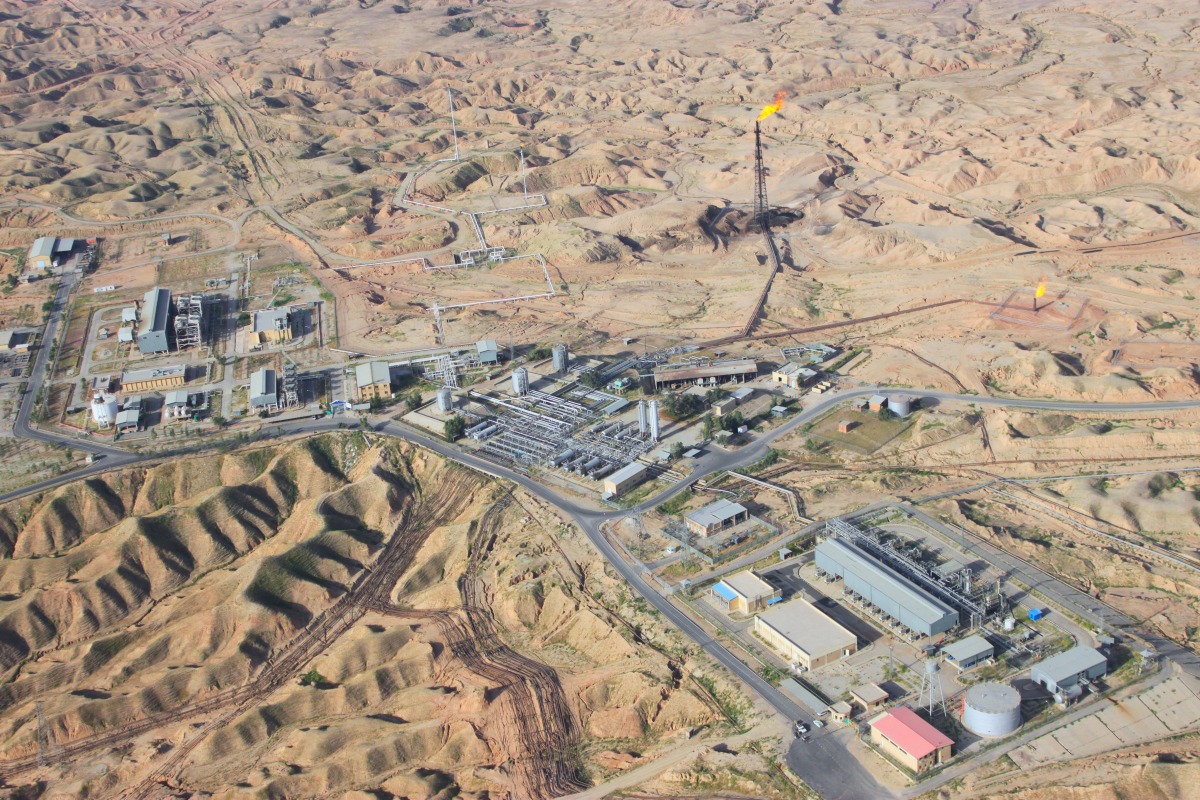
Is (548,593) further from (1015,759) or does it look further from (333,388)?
(333,388)

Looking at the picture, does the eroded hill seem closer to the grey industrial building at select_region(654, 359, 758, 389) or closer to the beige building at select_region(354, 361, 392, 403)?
the beige building at select_region(354, 361, 392, 403)

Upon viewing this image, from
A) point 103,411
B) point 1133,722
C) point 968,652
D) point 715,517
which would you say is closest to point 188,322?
point 103,411

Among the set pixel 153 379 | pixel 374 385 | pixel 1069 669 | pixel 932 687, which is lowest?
pixel 153 379

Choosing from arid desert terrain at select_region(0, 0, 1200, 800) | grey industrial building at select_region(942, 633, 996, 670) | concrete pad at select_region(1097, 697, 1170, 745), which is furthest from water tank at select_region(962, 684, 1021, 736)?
concrete pad at select_region(1097, 697, 1170, 745)

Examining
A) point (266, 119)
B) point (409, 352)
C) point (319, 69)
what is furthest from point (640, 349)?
point (319, 69)

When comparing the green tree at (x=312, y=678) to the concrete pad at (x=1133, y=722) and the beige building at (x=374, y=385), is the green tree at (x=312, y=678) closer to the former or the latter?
the beige building at (x=374, y=385)

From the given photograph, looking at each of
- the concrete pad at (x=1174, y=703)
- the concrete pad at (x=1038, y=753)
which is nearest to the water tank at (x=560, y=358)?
the concrete pad at (x=1038, y=753)

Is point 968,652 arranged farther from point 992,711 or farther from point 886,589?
point 886,589
